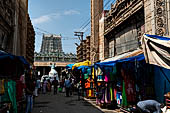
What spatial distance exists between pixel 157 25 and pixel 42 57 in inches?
2099

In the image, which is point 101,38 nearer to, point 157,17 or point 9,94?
point 157,17

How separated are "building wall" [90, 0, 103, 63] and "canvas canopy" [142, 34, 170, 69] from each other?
1204 cm

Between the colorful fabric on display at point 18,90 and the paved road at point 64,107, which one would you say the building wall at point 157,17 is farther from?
the colorful fabric on display at point 18,90

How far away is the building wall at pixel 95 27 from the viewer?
1783 centimetres

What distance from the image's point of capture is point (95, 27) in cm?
1841

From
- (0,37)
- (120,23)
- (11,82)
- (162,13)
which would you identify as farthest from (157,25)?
(0,37)

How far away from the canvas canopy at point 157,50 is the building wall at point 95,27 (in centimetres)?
1204

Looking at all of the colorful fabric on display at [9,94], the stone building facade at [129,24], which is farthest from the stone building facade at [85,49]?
the colorful fabric on display at [9,94]

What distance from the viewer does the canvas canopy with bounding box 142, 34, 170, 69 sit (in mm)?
4794

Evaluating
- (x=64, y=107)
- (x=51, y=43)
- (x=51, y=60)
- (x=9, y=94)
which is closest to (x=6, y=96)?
(x=9, y=94)

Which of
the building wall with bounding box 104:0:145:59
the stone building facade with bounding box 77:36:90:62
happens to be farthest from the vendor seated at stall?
the stone building facade with bounding box 77:36:90:62

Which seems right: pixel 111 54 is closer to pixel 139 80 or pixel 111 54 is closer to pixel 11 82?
pixel 139 80

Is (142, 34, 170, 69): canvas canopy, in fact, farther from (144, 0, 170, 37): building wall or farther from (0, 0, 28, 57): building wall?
(0, 0, 28, 57): building wall

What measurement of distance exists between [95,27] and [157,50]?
13.6 metres
